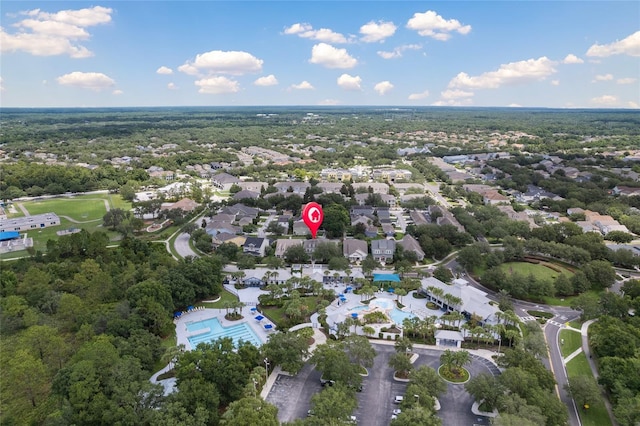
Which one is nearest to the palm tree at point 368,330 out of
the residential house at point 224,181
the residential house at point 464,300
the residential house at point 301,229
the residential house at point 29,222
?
the residential house at point 464,300

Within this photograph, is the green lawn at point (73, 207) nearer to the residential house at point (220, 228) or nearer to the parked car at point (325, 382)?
the residential house at point (220, 228)

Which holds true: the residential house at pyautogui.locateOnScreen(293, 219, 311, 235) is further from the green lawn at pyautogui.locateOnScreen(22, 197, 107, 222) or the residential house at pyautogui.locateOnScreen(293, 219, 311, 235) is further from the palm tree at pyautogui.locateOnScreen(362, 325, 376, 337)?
the green lawn at pyautogui.locateOnScreen(22, 197, 107, 222)

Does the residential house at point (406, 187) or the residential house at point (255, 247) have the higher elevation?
the residential house at point (406, 187)

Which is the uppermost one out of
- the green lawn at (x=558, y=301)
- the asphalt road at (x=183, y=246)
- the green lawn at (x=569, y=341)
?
the asphalt road at (x=183, y=246)

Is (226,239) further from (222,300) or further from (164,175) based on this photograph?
(164,175)

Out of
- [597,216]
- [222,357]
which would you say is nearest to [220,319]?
[222,357]

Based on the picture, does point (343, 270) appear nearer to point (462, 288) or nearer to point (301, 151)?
point (462, 288)
